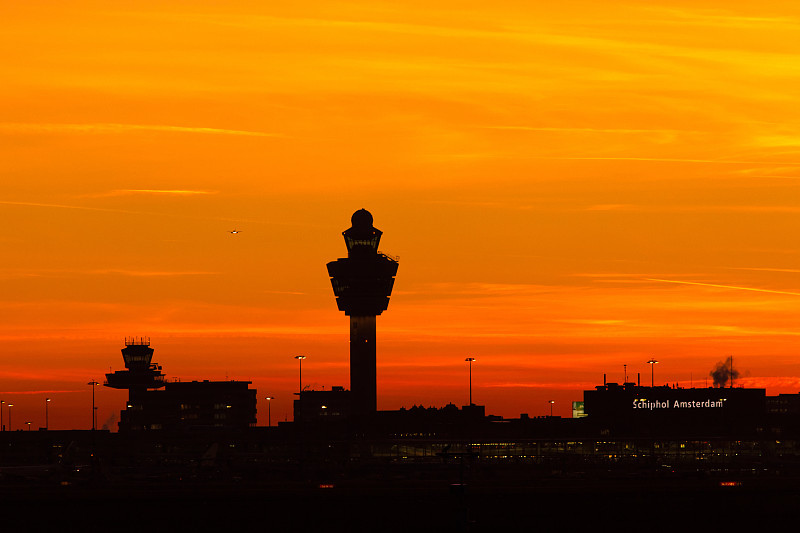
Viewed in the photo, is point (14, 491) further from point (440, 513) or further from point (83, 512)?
point (440, 513)

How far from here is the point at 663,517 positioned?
110750 millimetres

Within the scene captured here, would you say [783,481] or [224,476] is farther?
[224,476]

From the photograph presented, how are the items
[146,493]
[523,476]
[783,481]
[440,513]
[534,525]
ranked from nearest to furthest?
[534,525], [440,513], [146,493], [783,481], [523,476]

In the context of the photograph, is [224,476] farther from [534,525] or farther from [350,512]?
[534,525]

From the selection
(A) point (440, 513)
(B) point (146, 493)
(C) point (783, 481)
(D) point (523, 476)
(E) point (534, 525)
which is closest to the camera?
(E) point (534, 525)

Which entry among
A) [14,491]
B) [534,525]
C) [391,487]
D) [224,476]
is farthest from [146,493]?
[534,525]

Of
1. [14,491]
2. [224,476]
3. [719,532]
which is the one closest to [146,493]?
[14,491]

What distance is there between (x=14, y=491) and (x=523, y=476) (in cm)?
7252

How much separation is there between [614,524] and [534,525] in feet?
21.4

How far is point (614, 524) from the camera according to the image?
10494 centimetres

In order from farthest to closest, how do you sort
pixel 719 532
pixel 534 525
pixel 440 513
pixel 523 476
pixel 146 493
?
pixel 523 476
pixel 146 493
pixel 440 513
pixel 534 525
pixel 719 532

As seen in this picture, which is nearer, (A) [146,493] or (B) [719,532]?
(B) [719,532]

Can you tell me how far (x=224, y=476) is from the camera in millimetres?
189500

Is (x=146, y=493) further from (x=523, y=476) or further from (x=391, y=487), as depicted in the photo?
(x=523, y=476)
